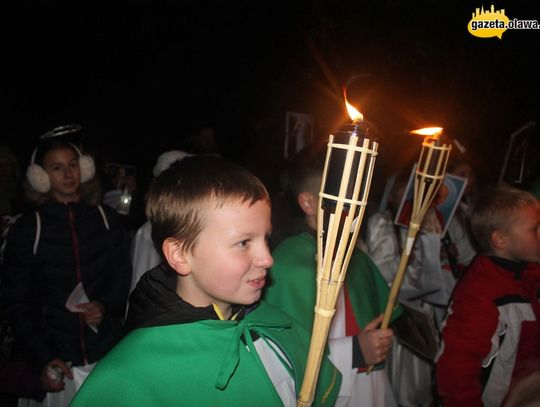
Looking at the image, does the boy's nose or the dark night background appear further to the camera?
the dark night background

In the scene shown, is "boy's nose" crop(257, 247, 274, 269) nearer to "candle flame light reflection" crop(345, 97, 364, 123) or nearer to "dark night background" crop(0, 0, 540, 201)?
"candle flame light reflection" crop(345, 97, 364, 123)

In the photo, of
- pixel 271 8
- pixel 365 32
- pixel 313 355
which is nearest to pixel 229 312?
pixel 313 355

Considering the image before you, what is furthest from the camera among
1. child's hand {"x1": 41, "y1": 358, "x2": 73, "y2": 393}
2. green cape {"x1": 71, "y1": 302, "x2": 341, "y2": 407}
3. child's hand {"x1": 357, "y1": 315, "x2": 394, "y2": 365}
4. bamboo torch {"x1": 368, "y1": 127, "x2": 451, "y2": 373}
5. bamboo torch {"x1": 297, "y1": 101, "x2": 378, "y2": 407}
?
child's hand {"x1": 41, "y1": 358, "x2": 73, "y2": 393}

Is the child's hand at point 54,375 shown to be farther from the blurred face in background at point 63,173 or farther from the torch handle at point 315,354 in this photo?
the torch handle at point 315,354

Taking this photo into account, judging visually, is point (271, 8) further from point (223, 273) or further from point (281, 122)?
point (223, 273)

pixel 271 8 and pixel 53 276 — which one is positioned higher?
pixel 271 8

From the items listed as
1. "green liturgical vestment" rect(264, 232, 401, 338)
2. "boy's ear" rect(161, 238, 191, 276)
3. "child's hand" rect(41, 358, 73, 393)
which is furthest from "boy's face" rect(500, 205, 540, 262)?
"child's hand" rect(41, 358, 73, 393)

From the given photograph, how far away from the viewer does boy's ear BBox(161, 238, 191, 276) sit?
1526 millimetres

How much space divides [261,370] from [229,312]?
11.2 inches

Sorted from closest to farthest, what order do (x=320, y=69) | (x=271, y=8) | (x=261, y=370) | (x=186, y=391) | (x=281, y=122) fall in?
(x=186, y=391) → (x=261, y=370) → (x=320, y=69) → (x=271, y=8) → (x=281, y=122)

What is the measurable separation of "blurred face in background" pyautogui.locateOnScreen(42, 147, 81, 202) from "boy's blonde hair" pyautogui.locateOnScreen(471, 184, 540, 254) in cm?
294

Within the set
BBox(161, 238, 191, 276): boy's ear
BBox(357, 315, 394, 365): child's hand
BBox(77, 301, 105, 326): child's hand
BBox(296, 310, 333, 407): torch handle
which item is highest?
BBox(161, 238, 191, 276): boy's ear

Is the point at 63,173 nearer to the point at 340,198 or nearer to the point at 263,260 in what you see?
the point at 263,260

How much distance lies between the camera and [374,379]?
7.86 feet
